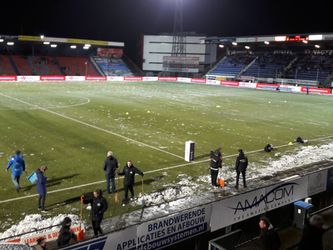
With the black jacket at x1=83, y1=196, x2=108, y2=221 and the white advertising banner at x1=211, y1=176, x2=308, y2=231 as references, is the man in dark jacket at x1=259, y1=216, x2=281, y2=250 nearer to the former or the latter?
the white advertising banner at x1=211, y1=176, x2=308, y2=231

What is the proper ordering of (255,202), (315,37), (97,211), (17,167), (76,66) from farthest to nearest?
(76,66) < (315,37) < (17,167) < (255,202) < (97,211)

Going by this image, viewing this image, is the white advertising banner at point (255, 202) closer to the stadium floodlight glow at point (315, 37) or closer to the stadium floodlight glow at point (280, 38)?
the stadium floodlight glow at point (315, 37)

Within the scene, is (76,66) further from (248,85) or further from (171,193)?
(171,193)

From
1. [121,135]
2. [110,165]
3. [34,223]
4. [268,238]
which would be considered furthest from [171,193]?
[121,135]

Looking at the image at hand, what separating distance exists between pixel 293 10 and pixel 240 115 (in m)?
53.5

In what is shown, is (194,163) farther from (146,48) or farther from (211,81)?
(146,48)

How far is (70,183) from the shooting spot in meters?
14.2

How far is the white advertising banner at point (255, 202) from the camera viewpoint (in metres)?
9.65

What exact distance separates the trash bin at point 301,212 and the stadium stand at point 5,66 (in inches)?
2758

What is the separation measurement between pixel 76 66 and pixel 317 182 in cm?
7466

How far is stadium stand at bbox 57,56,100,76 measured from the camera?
259ft

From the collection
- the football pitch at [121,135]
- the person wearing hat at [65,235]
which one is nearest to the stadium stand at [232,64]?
the football pitch at [121,135]

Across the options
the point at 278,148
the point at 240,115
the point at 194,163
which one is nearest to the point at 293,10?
the point at 240,115

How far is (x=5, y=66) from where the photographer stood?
7219 centimetres
